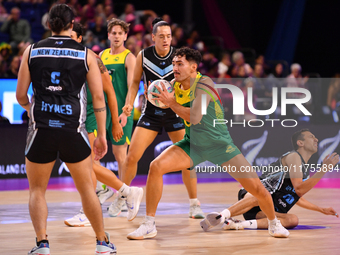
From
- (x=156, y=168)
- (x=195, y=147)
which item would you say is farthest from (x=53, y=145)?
(x=195, y=147)

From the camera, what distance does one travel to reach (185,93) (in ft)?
18.4

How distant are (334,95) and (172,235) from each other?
9061 millimetres

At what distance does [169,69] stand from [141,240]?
229cm

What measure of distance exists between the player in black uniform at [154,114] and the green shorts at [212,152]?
3.45 feet

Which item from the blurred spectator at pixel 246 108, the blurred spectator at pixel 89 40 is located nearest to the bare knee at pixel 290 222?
the blurred spectator at pixel 246 108

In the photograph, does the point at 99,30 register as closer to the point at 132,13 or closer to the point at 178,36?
the point at 132,13

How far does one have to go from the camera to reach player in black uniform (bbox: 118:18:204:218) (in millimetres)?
6527

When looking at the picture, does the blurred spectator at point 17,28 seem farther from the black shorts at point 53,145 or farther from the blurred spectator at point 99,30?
the black shorts at point 53,145

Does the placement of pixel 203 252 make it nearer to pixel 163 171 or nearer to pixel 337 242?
pixel 163 171

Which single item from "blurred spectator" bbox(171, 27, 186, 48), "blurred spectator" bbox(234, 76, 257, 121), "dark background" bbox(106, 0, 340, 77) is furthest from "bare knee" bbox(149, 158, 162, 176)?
"dark background" bbox(106, 0, 340, 77)

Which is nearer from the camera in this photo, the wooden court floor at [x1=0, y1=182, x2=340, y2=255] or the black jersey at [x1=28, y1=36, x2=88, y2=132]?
the black jersey at [x1=28, y1=36, x2=88, y2=132]

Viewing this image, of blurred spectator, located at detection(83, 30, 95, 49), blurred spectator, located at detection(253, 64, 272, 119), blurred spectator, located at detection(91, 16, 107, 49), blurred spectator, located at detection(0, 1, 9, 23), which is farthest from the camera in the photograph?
blurred spectator, located at detection(91, 16, 107, 49)

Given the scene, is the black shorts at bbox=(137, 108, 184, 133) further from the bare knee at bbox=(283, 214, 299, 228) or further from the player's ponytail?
the player's ponytail

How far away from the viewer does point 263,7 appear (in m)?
19.1
